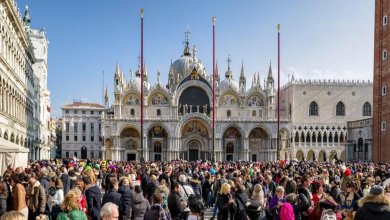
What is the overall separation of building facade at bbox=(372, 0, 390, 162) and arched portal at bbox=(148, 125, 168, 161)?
3009cm

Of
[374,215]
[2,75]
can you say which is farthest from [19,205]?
[2,75]

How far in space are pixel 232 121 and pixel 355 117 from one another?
19.3m

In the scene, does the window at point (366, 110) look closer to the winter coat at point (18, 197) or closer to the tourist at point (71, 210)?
the winter coat at point (18, 197)

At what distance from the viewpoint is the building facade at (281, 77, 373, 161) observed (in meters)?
66.2

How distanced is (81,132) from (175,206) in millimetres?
76651

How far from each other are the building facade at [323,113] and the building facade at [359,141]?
57.1ft

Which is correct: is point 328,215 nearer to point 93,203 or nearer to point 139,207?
point 139,207

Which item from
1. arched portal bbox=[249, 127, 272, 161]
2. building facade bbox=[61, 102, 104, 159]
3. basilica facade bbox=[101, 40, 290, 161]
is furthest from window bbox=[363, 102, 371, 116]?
building facade bbox=[61, 102, 104, 159]

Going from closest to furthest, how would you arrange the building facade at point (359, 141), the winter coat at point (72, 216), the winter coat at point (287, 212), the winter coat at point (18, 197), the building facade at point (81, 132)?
the winter coat at point (72, 216) → the winter coat at point (287, 212) → the winter coat at point (18, 197) → the building facade at point (359, 141) → the building facade at point (81, 132)

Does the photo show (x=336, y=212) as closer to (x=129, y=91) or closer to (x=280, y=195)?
(x=280, y=195)

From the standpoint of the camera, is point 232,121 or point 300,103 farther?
point 300,103

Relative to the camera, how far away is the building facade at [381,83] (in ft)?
132

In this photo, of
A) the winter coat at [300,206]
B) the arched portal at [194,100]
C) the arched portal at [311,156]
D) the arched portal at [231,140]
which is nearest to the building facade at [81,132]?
the arched portal at [194,100]

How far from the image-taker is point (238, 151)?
6397 cm
